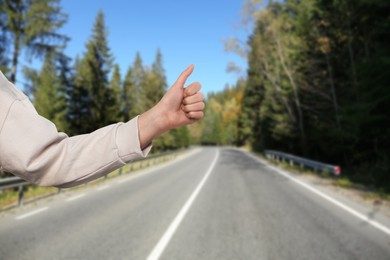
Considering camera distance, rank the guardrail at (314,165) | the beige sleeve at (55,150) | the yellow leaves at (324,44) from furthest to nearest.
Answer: the yellow leaves at (324,44) → the guardrail at (314,165) → the beige sleeve at (55,150)

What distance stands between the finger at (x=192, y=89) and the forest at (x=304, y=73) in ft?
7.33

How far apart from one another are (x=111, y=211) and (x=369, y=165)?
16.8 meters

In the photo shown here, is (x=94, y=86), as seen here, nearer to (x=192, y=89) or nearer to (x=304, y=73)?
(x=304, y=73)

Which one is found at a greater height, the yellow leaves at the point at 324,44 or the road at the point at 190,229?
the yellow leaves at the point at 324,44

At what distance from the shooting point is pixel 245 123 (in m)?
78.6

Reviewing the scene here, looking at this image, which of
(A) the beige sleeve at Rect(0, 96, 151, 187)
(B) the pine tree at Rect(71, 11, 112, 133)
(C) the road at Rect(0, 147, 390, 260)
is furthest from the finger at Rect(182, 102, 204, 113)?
(B) the pine tree at Rect(71, 11, 112, 133)

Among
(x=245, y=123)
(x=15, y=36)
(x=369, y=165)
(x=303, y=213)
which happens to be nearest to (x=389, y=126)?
(x=369, y=165)

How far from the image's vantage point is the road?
17.6ft

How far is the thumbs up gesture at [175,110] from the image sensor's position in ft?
4.85

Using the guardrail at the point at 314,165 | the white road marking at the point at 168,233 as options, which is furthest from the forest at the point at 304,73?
the white road marking at the point at 168,233

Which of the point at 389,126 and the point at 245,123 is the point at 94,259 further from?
the point at 245,123

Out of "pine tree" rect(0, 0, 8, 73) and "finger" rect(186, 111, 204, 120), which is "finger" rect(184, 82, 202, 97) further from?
"pine tree" rect(0, 0, 8, 73)

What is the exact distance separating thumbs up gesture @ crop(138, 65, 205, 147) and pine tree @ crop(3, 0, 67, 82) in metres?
18.2

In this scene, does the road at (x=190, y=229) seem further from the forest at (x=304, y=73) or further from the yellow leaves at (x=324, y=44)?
the yellow leaves at (x=324, y=44)
